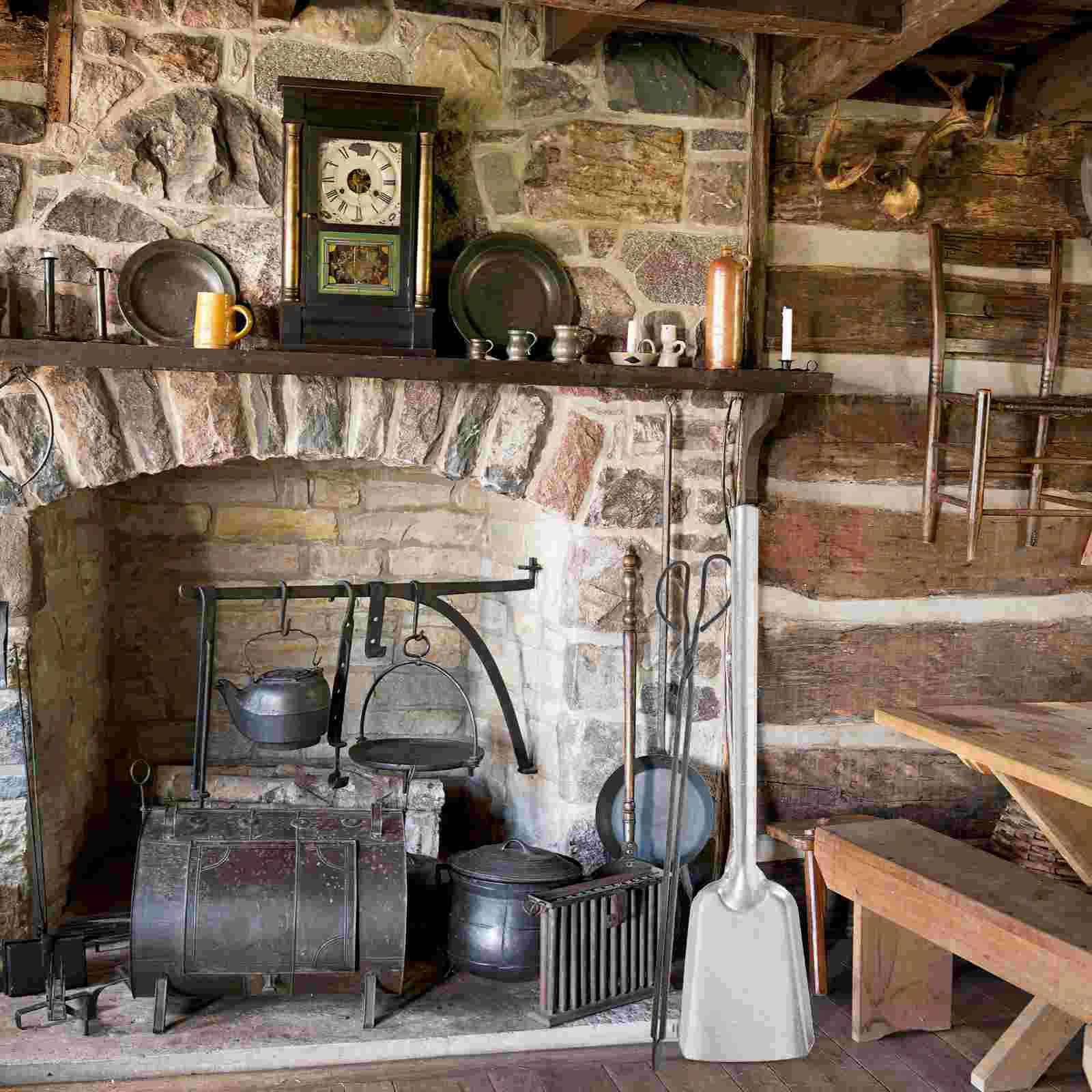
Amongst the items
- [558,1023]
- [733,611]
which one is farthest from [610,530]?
[733,611]

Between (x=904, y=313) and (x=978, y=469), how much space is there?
506 millimetres

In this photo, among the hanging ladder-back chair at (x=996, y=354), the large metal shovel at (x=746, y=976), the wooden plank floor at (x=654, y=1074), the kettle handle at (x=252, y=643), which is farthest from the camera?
the kettle handle at (x=252, y=643)

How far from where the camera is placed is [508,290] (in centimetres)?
300

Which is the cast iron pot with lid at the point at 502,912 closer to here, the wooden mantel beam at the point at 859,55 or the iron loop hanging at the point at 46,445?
the iron loop hanging at the point at 46,445

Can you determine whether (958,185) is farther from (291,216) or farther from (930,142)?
(291,216)

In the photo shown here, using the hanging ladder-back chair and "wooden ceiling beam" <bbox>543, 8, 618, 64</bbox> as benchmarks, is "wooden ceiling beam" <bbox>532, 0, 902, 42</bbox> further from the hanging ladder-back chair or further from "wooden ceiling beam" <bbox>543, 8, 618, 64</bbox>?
the hanging ladder-back chair

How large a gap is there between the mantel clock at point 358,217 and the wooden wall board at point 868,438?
103cm

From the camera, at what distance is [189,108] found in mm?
2775

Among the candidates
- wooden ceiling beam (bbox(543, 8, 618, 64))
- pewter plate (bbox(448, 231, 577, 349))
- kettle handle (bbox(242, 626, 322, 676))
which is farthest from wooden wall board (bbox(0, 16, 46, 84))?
kettle handle (bbox(242, 626, 322, 676))

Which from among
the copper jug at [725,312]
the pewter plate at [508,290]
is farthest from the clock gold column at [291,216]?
the copper jug at [725,312]

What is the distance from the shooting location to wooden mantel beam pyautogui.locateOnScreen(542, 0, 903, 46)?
2.39m

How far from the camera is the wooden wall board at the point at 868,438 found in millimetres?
3256

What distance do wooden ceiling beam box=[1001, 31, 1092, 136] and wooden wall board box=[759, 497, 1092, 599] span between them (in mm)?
1074

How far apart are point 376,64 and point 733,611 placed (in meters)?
2.49
